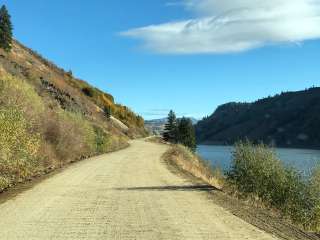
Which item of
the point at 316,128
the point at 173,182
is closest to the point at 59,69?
the point at 173,182

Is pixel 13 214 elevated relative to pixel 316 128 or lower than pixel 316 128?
lower

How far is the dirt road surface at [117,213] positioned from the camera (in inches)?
426

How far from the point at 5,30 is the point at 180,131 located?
120ft

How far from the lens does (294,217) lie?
58.3 ft

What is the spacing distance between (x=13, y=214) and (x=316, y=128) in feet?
612

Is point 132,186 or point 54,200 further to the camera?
point 132,186

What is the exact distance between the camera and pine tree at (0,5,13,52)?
68.7m

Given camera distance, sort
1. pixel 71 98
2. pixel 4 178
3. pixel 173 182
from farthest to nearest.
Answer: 1. pixel 71 98
2. pixel 173 182
3. pixel 4 178

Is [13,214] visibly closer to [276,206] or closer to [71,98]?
[276,206]

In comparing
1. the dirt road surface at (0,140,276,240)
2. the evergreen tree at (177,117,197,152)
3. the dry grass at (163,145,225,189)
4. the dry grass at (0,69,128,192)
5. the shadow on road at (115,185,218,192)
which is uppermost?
the evergreen tree at (177,117,197,152)

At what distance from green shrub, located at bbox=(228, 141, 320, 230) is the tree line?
69.3 meters

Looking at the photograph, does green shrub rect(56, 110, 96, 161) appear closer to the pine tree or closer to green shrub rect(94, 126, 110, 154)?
green shrub rect(94, 126, 110, 154)

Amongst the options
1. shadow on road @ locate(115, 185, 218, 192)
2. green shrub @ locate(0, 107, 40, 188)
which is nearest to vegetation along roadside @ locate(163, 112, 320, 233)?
shadow on road @ locate(115, 185, 218, 192)

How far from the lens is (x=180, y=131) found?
321ft
